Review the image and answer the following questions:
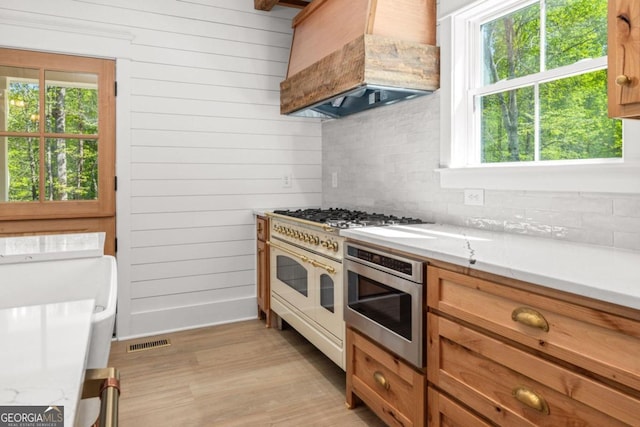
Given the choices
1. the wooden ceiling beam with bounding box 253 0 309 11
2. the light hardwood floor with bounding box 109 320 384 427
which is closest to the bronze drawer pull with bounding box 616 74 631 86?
the light hardwood floor with bounding box 109 320 384 427

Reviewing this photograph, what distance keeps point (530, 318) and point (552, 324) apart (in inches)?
2.5

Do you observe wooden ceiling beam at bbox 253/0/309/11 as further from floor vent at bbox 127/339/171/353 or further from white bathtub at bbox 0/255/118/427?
floor vent at bbox 127/339/171/353

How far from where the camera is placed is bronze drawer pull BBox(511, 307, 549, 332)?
1.20 m

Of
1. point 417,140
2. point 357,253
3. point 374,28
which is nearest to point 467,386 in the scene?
Result: point 357,253

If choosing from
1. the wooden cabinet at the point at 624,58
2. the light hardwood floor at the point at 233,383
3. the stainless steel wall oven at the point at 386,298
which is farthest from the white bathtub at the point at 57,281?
the wooden cabinet at the point at 624,58

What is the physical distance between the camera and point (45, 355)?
635 millimetres

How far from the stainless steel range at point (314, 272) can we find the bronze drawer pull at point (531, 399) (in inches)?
42.8

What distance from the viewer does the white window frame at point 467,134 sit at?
1.85 m

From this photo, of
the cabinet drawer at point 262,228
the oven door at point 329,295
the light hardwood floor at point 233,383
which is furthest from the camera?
the cabinet drawer at point 262,228

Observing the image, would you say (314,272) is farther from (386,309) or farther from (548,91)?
(548,91)

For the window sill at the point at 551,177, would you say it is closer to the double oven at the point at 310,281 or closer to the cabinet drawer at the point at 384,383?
the double oven at the point at 310,281

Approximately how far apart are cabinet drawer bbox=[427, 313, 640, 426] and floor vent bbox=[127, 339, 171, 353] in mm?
2159

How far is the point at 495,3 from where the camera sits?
7.25 ft

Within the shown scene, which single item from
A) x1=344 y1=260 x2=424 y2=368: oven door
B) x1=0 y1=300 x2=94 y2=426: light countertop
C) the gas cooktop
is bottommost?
x1=344 y1=260 x2=424 y2=368: oven door
